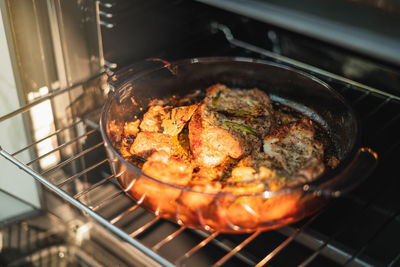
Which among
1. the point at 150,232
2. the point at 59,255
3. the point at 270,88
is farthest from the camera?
the point at 270,88

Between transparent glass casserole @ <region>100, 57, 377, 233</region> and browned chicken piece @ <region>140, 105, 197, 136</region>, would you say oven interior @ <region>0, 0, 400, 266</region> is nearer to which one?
transparent glass casserole @ <region>100, 57, 377, 233</region>

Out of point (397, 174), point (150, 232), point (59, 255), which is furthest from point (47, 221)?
point (397, 174)

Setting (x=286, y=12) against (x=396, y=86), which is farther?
(x=396, y=86)

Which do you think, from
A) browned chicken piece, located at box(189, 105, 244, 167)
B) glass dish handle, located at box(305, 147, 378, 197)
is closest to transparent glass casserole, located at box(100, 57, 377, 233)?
glass dish handle, located at box(305, 147, 378, 197)

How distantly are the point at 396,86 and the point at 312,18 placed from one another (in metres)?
0.55

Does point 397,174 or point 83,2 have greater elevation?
point 83,2

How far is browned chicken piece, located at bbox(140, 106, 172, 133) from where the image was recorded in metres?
1.05

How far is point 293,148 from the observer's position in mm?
925

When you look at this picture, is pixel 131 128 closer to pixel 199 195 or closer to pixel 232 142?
pixel 232 142

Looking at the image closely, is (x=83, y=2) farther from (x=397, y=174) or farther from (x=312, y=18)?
(x=397, y=174)

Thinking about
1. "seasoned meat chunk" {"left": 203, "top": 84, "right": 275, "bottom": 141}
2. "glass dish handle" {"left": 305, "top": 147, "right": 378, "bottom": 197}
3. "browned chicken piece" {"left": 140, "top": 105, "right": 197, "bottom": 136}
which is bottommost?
"browned chicken piece" {"left": 140, "top": 105, "right": 197, "bottom": 136}

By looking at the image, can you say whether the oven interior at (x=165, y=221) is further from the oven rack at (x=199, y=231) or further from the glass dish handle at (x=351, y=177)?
the glass dish handle at (x=351, y=177)

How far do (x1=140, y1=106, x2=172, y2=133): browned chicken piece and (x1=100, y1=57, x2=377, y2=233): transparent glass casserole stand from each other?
4 cm

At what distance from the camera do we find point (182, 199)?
0.74 m
